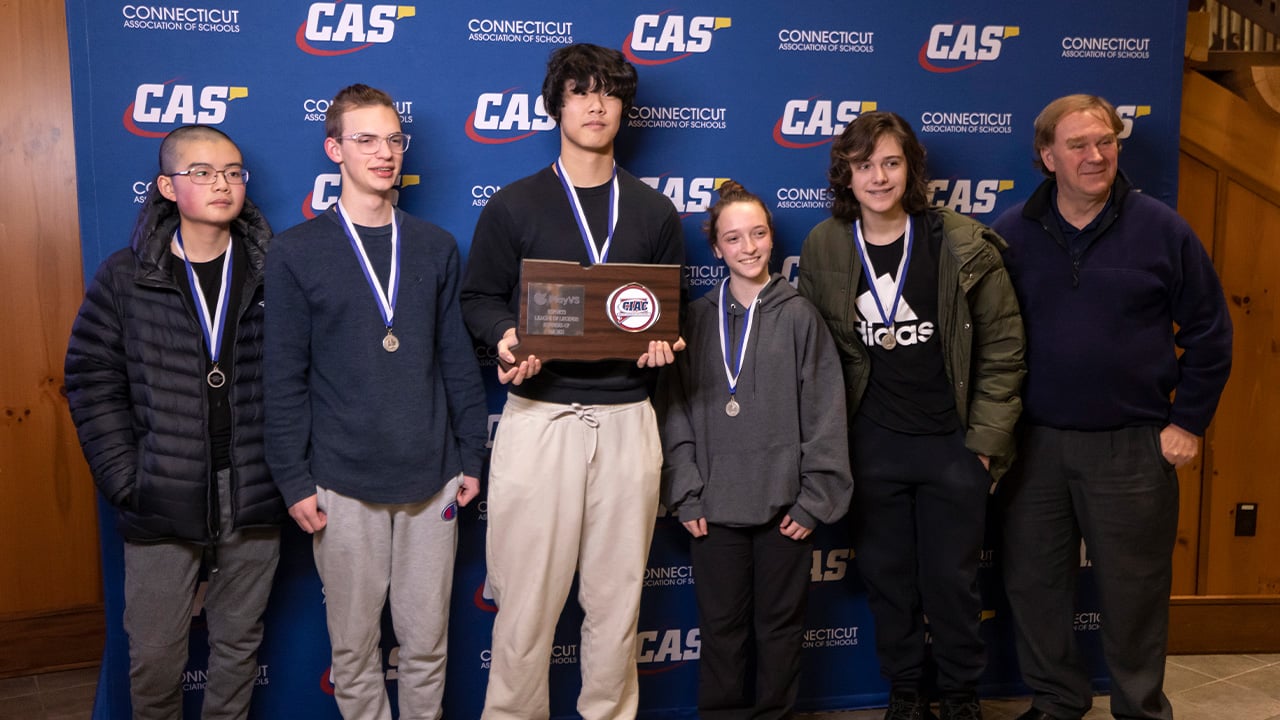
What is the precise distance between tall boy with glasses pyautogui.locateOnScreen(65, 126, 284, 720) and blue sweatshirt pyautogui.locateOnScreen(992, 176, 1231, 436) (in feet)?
7.57

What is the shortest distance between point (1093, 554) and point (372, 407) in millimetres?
2180

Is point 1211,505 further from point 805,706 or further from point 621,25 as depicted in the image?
point 621,25

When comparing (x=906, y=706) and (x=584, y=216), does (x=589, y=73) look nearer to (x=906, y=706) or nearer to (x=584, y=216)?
(x=584, y=216)

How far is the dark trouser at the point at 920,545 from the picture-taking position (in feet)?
9.50

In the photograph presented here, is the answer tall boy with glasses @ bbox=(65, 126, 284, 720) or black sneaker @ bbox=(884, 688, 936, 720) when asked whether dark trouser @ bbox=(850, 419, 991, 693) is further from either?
tall boy with glasses @ bbox=(65, 126, 284, 720)

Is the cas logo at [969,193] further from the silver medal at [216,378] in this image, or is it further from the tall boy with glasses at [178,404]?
the silver medal at [216,378]

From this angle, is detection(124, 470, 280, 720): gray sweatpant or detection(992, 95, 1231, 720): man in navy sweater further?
detection(992, 95, 1231, 720): man in navy sweater

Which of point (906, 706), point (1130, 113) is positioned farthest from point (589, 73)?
point (906, 706)

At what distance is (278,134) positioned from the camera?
295 centimetres

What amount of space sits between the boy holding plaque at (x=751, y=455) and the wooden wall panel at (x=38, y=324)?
245 centimetres

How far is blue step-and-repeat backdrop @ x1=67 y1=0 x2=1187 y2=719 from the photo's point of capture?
288 cm

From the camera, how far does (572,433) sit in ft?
8.68

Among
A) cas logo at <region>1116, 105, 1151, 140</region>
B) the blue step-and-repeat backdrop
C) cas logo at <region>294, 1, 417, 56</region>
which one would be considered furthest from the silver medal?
cas logo at <region>1116, 105, 1151, 140</region>

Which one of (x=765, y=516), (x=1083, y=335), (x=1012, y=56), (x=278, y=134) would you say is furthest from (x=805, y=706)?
(x=278, y=134)
